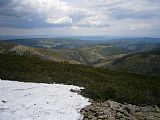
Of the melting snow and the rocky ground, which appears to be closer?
the melting snow

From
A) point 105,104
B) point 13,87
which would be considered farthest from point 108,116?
point 13,87

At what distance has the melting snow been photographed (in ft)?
55.3

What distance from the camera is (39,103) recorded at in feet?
66.2

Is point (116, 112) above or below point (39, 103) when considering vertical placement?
below

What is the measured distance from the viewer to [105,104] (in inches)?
802

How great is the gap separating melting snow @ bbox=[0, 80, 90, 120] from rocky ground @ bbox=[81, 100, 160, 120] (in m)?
0.82

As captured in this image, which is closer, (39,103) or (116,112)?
(116,112)

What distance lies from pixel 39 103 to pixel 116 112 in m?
6.32

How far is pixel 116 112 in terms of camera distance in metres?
18.3

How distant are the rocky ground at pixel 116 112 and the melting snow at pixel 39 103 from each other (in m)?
0.82

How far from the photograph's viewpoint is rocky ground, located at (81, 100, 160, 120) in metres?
17.1

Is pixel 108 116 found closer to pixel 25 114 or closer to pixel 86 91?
pixel 25 114

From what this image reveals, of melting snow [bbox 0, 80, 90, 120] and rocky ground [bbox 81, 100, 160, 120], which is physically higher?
melting snow [bbox 0, 80, 90, 120]

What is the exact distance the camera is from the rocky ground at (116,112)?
1710cm
